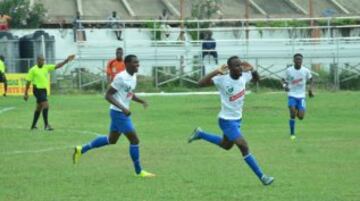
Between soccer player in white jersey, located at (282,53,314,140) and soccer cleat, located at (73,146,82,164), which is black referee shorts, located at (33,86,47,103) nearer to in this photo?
soccer player in white jersey, located at (282,53,314,140)

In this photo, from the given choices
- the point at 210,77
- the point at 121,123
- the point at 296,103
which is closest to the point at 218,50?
the point at 296,103

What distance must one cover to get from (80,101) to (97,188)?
917 inches

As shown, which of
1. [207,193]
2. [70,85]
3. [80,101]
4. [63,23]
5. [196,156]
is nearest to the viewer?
[207,193]

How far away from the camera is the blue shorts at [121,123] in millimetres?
15367

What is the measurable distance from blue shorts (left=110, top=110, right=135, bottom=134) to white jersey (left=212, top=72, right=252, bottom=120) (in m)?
1.67

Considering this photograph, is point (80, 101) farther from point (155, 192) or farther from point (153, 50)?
point (155, 192)

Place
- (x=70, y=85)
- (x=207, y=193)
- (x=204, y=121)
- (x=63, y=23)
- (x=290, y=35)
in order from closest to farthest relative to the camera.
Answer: (x=207, y=193), (x=204, y=121), (x=70, y=85), (x=290, y=35), (x=63, y=23)

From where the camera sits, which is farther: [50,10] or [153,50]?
[50,10]

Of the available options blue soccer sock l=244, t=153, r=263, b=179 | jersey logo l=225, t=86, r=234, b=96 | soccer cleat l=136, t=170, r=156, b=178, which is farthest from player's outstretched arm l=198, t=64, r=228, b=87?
soccer cleat l=136, t=170, r=156, b=178

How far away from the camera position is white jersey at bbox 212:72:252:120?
46.9 feet

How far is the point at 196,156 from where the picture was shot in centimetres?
1812

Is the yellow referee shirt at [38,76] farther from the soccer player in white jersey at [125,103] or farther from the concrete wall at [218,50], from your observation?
the concrete wall at [218,50]

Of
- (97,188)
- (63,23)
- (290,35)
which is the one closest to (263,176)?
(97,188)

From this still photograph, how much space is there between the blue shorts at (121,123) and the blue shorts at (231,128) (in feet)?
5.36
